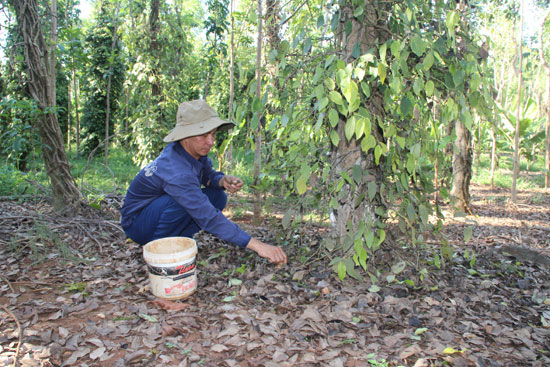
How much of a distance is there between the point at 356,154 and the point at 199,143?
3.16ft

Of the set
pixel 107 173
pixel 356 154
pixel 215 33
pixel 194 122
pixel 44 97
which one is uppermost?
pixel 215 33

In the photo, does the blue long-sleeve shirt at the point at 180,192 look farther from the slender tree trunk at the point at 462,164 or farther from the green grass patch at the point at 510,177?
the green grass patch at the point at 510,177

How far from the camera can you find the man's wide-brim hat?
2.30 meters

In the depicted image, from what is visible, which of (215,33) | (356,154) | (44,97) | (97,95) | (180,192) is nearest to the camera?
(180,192)

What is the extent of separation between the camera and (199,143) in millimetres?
2395

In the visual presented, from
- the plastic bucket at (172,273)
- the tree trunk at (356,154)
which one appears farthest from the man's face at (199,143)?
the tree trunk at (356,154)

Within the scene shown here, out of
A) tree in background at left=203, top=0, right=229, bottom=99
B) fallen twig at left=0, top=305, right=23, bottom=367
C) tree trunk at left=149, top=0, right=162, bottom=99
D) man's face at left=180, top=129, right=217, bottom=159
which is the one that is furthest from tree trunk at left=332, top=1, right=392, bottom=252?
tree in background at left=203, top=0, right=229, bottom=99

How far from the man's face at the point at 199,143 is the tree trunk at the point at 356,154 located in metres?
0.77

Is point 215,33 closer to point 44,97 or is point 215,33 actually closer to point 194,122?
point 44,97

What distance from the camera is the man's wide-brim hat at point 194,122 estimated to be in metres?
2.30

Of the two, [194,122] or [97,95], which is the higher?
[97,95]

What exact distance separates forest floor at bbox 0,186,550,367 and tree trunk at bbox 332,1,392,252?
31cm

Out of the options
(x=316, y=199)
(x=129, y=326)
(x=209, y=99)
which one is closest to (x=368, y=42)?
(x=316, y=199)

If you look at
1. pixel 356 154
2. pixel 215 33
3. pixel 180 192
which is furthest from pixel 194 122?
pixel 215 33
